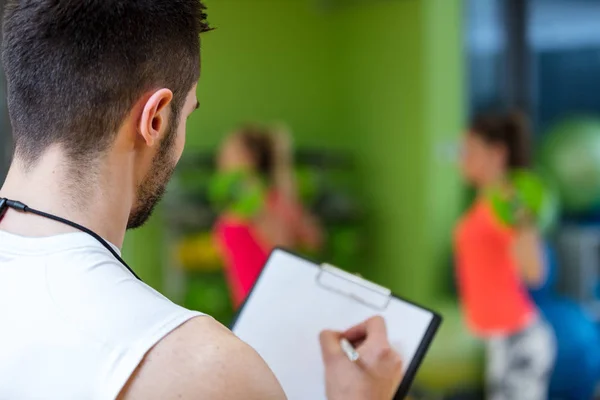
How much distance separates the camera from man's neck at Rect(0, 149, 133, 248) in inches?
27.3

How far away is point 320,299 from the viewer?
1039mm

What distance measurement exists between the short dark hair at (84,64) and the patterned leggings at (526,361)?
2.46m

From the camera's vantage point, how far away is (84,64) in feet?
2.27

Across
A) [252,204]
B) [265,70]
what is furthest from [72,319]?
[265,70]

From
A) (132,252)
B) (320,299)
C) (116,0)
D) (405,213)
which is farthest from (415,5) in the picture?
(116,0)

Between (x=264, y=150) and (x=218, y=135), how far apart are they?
1240 millimetres

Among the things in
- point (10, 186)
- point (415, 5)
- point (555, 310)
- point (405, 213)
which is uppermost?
point (415, 5)

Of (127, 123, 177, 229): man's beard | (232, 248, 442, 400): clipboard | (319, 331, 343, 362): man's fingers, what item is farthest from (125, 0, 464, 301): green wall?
(127, 123, 177, 229): man's beard

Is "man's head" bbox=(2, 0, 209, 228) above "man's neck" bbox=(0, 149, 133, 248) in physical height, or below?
above

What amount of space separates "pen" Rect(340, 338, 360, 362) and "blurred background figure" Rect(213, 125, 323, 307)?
1.89 metres

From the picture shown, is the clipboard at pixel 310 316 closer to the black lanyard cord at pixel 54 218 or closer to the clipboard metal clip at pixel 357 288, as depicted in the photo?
the clipboard metal clip at pixel 357 288

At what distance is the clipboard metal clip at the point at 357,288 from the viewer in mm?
1008

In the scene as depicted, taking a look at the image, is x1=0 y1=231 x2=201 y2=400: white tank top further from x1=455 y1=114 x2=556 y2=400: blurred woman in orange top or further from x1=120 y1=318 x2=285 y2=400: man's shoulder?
x1=455 y1=114 x2=556 y2=400: blurred woman in orange top

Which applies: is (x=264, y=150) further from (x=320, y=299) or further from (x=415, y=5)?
(x=320, y=299)
